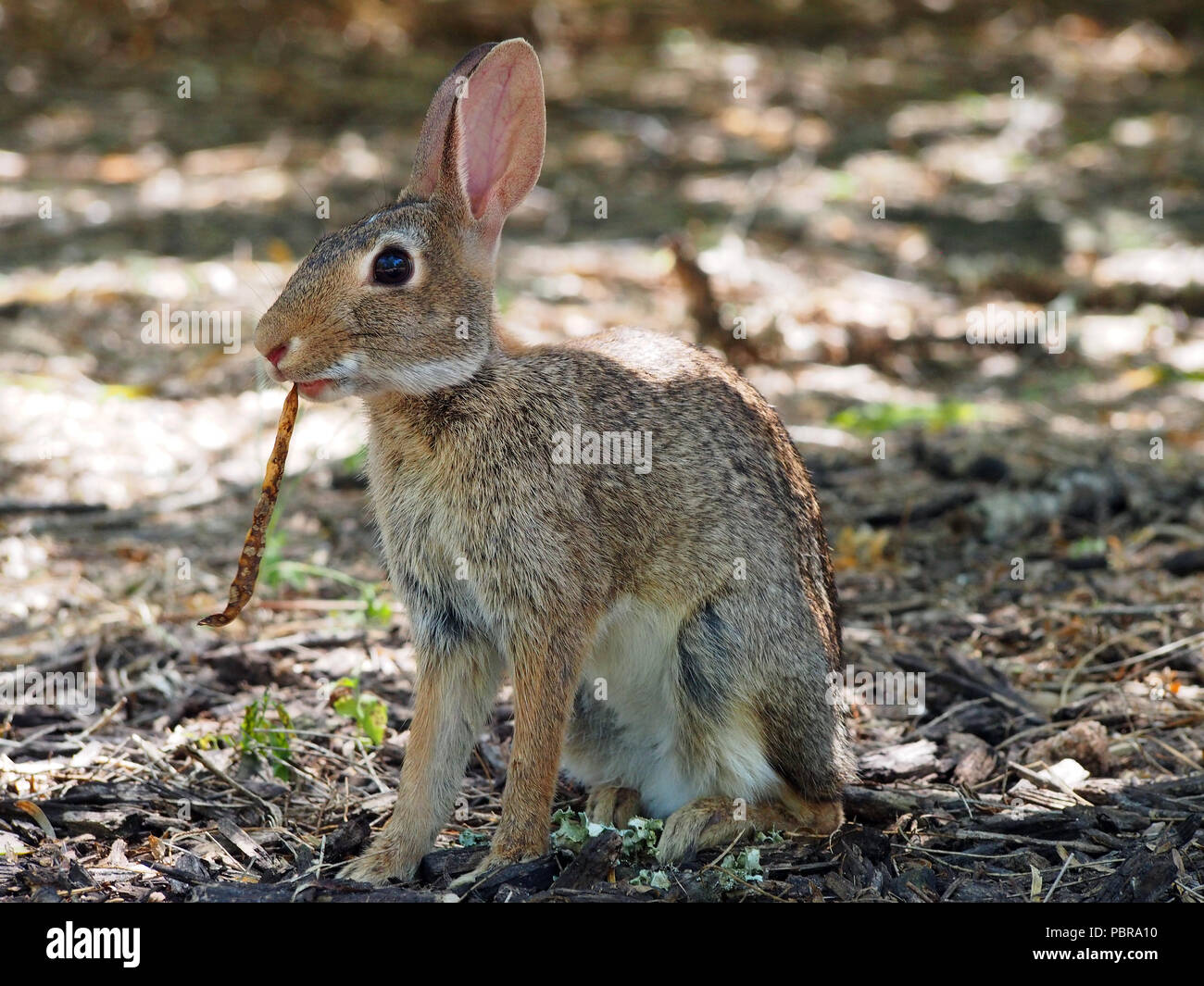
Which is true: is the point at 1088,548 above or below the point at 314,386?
below

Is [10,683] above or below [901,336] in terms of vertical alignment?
below

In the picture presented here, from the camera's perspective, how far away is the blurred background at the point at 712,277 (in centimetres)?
601

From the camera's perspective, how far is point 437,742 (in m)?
4.41

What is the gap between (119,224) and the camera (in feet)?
34.8

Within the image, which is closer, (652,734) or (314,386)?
(314,386)

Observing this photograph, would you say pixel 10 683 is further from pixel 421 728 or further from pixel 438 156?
pixel 438 156

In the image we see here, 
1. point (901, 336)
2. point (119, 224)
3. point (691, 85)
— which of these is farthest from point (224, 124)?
point (901, 336)

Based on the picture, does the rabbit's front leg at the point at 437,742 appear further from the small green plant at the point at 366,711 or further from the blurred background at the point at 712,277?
the blurred background at the point at 712,277

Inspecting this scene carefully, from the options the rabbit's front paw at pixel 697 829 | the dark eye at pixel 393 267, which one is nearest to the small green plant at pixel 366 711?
the rabbit's front paw at pixel 697 829

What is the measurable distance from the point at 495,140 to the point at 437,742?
1.85 metres

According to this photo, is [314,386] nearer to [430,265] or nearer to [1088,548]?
[430,265]

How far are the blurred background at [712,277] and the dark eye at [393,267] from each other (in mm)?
1089

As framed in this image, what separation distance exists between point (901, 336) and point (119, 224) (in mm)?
5643

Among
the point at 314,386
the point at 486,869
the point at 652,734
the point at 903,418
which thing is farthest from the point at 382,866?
the point at 903,418
